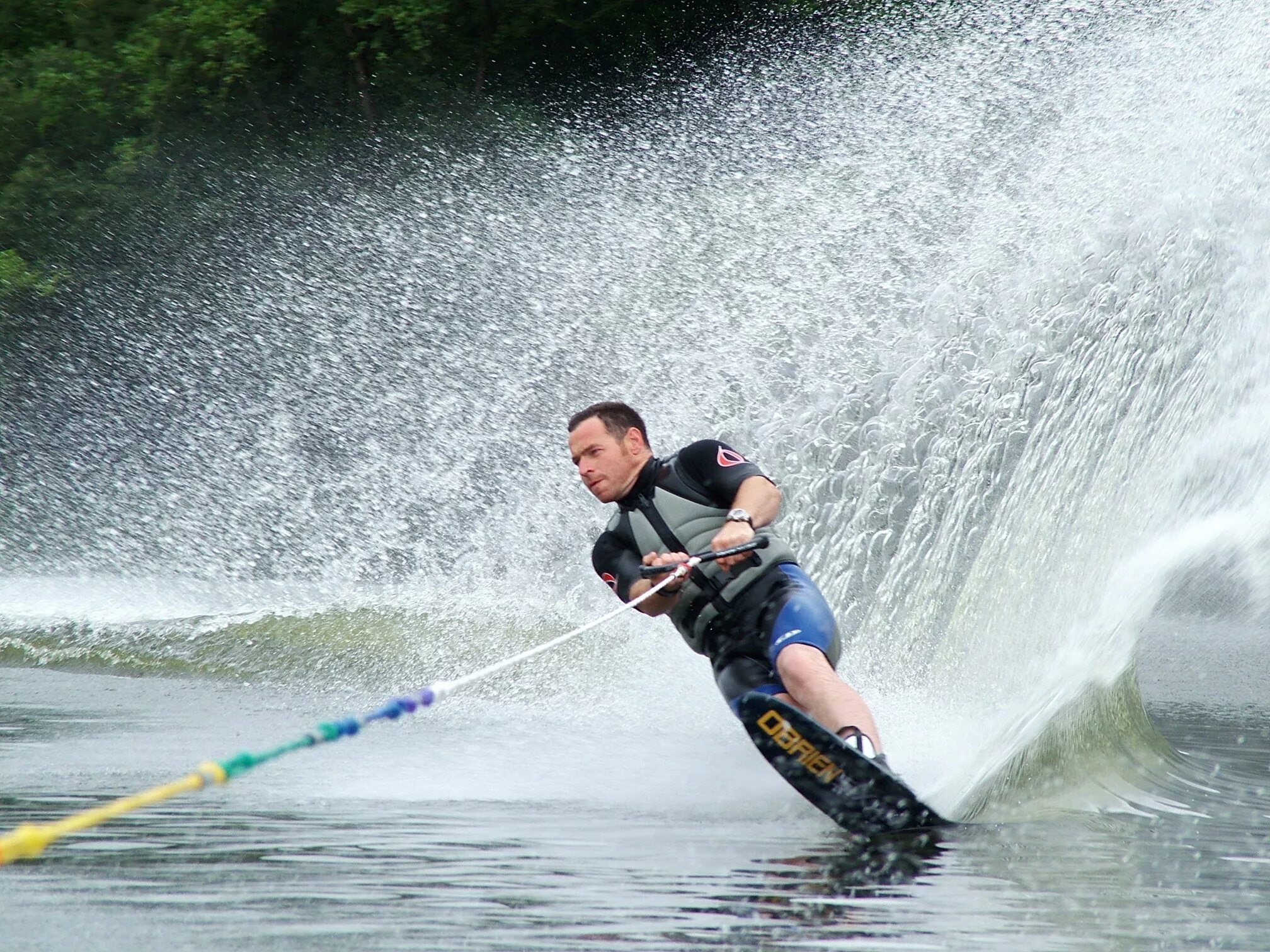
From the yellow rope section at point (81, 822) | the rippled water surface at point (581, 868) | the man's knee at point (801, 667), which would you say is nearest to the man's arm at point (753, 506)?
the man's knee at point (801, 667)

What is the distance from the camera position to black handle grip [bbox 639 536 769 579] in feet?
15.1

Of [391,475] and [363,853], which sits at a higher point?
[391,475]

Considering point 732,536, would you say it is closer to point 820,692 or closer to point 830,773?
point 820,692

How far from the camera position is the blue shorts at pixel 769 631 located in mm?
4754

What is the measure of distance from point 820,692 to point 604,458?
107 centimetres

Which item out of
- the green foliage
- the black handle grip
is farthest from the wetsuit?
the green foliage

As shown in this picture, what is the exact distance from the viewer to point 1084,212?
9523 millimetres

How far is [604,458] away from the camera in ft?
16.5

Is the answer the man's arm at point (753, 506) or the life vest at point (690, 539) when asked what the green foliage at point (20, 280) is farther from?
the man's arm at point (753, 506)

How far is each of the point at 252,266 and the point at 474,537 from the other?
1140cm

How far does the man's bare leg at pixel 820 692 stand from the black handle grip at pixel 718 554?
1.08 feet

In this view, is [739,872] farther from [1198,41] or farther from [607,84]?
[607,84]

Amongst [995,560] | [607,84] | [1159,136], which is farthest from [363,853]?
[607,84]

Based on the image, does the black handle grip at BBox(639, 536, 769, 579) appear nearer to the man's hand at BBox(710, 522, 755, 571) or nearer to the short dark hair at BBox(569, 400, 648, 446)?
the man's hand at BBox(710, 522, 755, 571)
